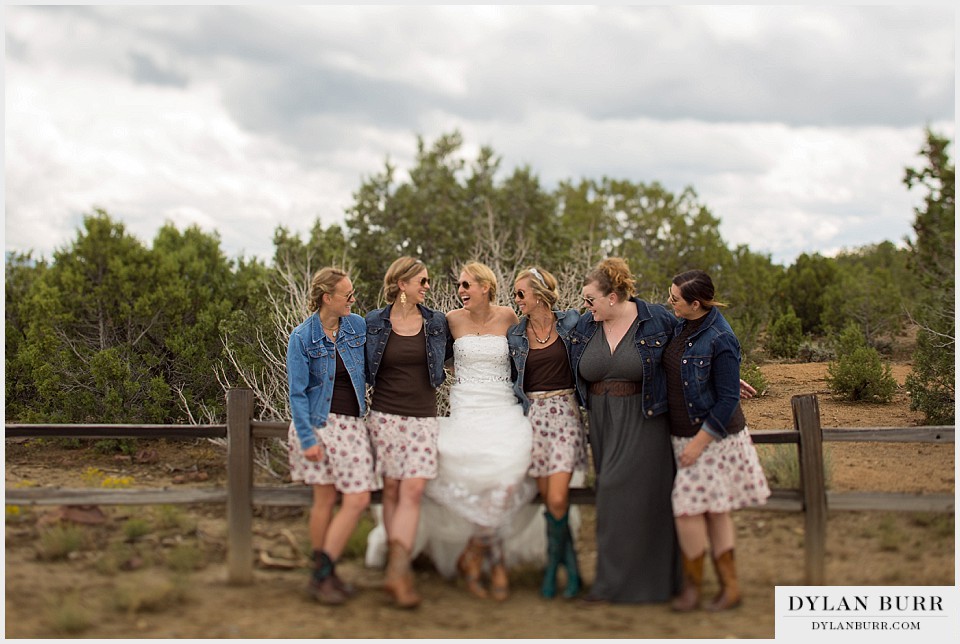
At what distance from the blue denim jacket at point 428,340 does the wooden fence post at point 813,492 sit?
2176mm

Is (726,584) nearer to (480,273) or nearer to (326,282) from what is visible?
(480,273)

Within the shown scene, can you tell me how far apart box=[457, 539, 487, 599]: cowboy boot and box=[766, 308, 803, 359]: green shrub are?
1248 cm

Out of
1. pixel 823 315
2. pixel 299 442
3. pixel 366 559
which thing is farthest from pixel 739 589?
pixel 823 315

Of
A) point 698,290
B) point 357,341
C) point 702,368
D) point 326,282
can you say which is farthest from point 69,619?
point 698,290

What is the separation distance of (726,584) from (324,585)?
2.19m

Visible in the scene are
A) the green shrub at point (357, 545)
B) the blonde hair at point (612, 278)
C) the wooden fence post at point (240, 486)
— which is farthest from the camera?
the green shrub at point (357, 545)

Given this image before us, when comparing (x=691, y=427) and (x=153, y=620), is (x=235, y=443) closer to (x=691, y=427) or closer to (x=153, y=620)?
(x=153, y=620)

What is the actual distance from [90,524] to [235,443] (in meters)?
1.28

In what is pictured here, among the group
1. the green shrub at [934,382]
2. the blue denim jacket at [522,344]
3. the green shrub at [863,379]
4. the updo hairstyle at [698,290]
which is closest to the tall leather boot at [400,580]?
the blue denim jacket at [522,344]

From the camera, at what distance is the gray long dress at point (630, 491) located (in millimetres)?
4555

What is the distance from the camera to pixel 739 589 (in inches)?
180

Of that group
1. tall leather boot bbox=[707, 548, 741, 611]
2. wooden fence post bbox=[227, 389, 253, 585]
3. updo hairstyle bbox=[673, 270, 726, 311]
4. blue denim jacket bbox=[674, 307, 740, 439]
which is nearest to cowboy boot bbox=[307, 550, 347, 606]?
wooden fence post bbox=[227, 389, 253, 585]

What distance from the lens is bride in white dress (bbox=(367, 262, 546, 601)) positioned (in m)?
4.72

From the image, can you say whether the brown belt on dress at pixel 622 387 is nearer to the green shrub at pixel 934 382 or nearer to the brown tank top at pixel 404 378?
the brown tank top at pixel 404 378
